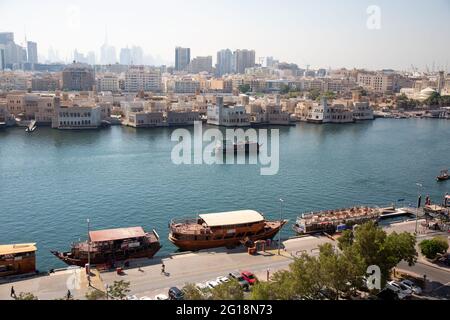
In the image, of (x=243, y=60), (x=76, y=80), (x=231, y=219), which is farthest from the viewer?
(x=243, y=60)

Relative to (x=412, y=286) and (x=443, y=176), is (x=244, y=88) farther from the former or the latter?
(x=412, y=286)

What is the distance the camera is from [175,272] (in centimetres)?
546

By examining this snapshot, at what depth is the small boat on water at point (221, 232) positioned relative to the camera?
21.5 feet

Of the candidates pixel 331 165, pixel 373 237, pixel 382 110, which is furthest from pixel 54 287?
pixel 382 110

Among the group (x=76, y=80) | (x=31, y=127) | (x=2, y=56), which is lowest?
(x=31, y=127)

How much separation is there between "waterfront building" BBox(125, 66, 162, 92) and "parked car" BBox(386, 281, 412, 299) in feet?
118

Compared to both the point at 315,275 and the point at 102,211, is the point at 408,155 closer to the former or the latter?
the point at 102,211

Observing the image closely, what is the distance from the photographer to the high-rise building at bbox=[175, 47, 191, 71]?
70562 mm

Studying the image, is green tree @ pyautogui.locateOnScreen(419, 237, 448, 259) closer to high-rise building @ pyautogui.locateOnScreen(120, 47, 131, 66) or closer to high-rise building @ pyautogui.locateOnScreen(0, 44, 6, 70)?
high-rise building @ pyautogui.locateOnScreen(0, 44, 6, 70)

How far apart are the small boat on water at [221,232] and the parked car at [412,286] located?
7.16 feet

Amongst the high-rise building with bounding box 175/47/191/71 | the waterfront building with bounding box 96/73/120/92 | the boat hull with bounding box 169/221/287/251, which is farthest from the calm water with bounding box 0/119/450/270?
the high-rise building with bounding box 175/47/191/71

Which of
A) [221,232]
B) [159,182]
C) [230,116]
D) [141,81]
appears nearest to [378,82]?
[141,81]

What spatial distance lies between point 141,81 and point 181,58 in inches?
1249

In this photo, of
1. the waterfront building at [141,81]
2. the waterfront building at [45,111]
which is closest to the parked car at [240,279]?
the waterfront building at [45,111]
